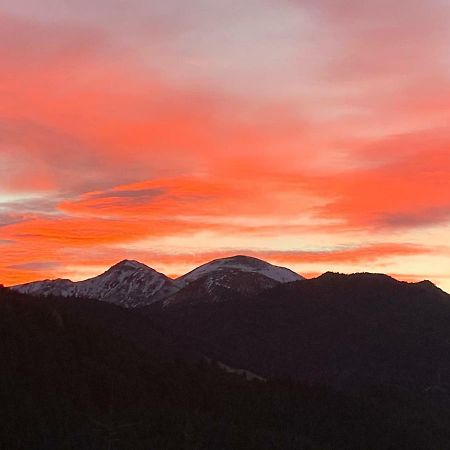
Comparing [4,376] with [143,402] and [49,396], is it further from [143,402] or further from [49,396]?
[143,402]

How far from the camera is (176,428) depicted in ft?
577

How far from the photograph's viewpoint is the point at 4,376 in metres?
172

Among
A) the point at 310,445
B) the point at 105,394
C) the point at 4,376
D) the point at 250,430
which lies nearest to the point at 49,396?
the point at 4,376

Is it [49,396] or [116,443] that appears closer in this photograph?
[116,443]

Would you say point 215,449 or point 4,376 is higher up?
point 4,376

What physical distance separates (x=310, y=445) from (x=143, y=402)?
37660 mm

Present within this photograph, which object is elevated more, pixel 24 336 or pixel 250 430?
pixel 24 336

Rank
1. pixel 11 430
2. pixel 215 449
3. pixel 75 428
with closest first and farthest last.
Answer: pixel 11 430, pixel 75 428, pixel 215 449

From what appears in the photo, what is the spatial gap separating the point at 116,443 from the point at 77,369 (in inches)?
1845

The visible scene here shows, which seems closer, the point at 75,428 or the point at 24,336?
the point at 75,428

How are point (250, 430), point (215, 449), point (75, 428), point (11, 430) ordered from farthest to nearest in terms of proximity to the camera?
point (250, 430) < point (215, 449) < point (75, 428) < point (11, 430)

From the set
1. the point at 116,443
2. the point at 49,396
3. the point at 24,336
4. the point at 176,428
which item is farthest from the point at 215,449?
the point at 24,336

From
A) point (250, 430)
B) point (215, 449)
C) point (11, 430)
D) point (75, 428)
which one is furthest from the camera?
point (250, 430)

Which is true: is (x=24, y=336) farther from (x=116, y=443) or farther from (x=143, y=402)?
→ (x=116, y=443)
